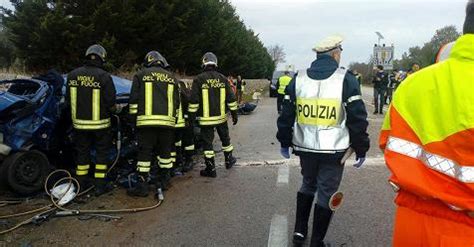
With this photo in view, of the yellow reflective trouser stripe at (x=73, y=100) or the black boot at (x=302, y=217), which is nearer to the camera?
the black boot at (x=302, y=217)

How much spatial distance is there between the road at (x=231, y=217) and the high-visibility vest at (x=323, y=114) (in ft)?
3.47

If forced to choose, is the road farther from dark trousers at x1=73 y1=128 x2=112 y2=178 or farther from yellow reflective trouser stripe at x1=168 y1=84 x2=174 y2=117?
yellow reflective trouser stripe at x1=168 y1=84 x2=174 y2=117

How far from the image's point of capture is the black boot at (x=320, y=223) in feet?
14.1

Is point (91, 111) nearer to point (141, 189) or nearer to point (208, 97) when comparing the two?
point (141, 189)

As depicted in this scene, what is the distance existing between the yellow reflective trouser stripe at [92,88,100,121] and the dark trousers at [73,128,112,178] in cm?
20

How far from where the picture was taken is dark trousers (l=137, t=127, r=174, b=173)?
6637 mm

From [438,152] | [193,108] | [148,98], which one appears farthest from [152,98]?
[438,152]

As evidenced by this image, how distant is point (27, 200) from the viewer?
6316 millimetres

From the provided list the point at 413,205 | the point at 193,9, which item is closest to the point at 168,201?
the point at 413,205

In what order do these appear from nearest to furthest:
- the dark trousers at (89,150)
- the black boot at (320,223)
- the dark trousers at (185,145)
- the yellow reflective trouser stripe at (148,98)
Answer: the black boot at (320,223) < the yellow reflective trouser stripe at (148,98) < the dark trousers at (89,150) < the dark trousers at (185,145)

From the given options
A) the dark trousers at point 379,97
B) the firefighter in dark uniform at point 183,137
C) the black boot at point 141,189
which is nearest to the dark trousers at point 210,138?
the firefighter in dark uniform at point 183,137

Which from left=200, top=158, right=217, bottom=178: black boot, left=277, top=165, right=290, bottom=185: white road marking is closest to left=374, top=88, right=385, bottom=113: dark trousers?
left=277, top=165, right=290, bottom=185: white road marking

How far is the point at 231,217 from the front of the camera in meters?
5.59

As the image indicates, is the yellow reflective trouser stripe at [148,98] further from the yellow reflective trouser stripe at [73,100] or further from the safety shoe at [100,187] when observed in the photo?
the safety shoe at [100,187]
